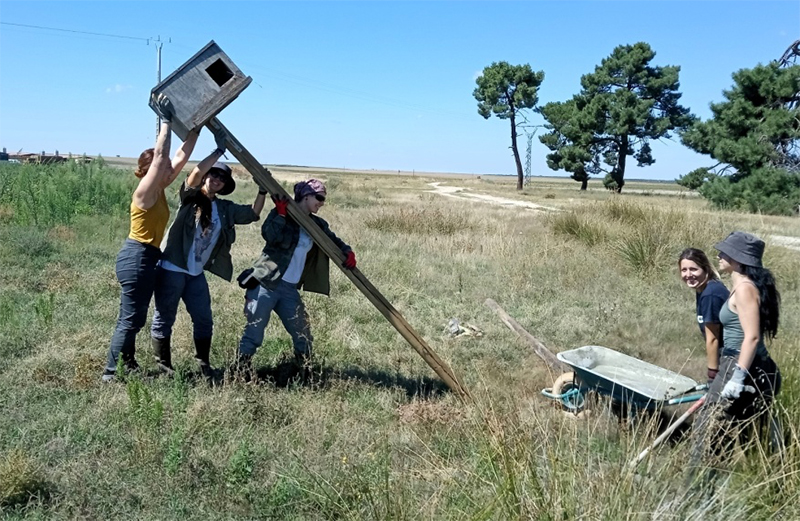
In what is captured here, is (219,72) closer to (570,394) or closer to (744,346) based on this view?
(570,394)

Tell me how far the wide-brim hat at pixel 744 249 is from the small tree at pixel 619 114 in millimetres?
45041

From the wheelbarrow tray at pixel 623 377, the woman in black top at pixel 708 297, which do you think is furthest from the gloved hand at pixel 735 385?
the woman in black top at pixel 708 297

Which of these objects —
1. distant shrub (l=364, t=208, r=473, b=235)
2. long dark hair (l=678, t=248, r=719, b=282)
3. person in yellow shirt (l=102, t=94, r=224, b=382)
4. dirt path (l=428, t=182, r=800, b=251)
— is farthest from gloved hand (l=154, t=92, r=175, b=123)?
distant shrub (l=364, t=208, r=473, b=235)

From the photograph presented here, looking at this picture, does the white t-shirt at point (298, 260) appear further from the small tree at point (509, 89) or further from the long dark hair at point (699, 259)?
the small tree at point (509, 89)

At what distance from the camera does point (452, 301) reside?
8117mm

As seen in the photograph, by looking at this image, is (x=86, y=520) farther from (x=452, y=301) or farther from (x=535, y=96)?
(x=535, y=96)

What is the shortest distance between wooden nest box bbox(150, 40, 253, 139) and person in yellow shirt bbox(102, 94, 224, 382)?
31 centimetres

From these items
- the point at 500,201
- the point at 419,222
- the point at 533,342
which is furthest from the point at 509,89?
the point at 533,342

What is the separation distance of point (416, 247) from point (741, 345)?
831 centimetres

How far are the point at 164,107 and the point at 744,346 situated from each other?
3602 mm

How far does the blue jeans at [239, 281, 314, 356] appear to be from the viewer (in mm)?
5012

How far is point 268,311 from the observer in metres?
5.05

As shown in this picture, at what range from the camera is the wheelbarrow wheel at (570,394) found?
15.3ft

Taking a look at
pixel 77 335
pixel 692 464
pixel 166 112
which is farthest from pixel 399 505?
pixel 77 335
